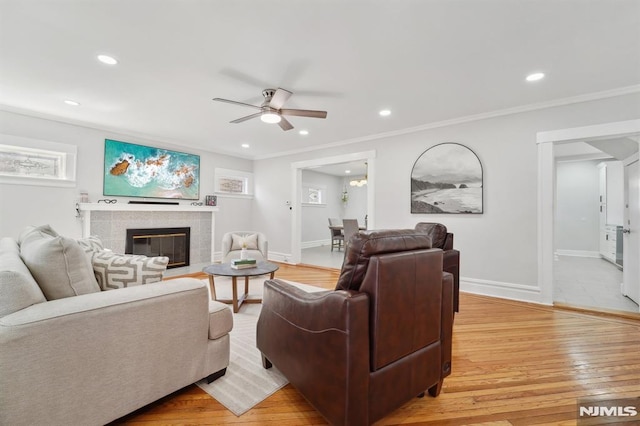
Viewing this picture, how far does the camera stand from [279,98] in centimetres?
275

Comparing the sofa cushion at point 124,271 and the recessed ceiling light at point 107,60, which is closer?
the sofa cushion at point 124,271

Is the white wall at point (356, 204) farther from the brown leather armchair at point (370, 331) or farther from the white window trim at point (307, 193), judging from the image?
the brown leather armchair at point (370, 331)

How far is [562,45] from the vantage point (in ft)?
7.31

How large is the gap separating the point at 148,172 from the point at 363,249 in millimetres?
4951

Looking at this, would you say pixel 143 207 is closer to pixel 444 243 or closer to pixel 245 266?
pixel 245 266

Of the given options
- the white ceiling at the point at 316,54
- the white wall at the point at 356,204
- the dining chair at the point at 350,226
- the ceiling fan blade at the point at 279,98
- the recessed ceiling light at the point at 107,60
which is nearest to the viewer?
the white ceiling at the point at 316,54

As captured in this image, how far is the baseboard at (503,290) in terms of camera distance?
11.3ft

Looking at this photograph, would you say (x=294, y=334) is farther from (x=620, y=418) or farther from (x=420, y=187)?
(x=420, y=187)

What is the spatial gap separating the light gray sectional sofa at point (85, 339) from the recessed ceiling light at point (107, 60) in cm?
175

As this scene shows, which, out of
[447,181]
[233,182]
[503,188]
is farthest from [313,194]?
[503,188]

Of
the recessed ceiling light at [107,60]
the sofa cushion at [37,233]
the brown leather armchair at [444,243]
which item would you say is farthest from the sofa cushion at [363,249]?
the recessed ceiling light at [107,60]

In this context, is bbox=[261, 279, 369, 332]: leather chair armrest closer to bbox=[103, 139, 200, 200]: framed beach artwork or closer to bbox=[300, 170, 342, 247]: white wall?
bbox=[103, 139, 200, 200]: framed beach artwork

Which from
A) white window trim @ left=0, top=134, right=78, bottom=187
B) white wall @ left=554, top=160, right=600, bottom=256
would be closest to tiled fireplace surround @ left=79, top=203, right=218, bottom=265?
white window trim @ left=0, top=134, right=78, bottom=187

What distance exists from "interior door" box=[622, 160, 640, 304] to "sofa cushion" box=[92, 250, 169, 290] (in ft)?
16.3
